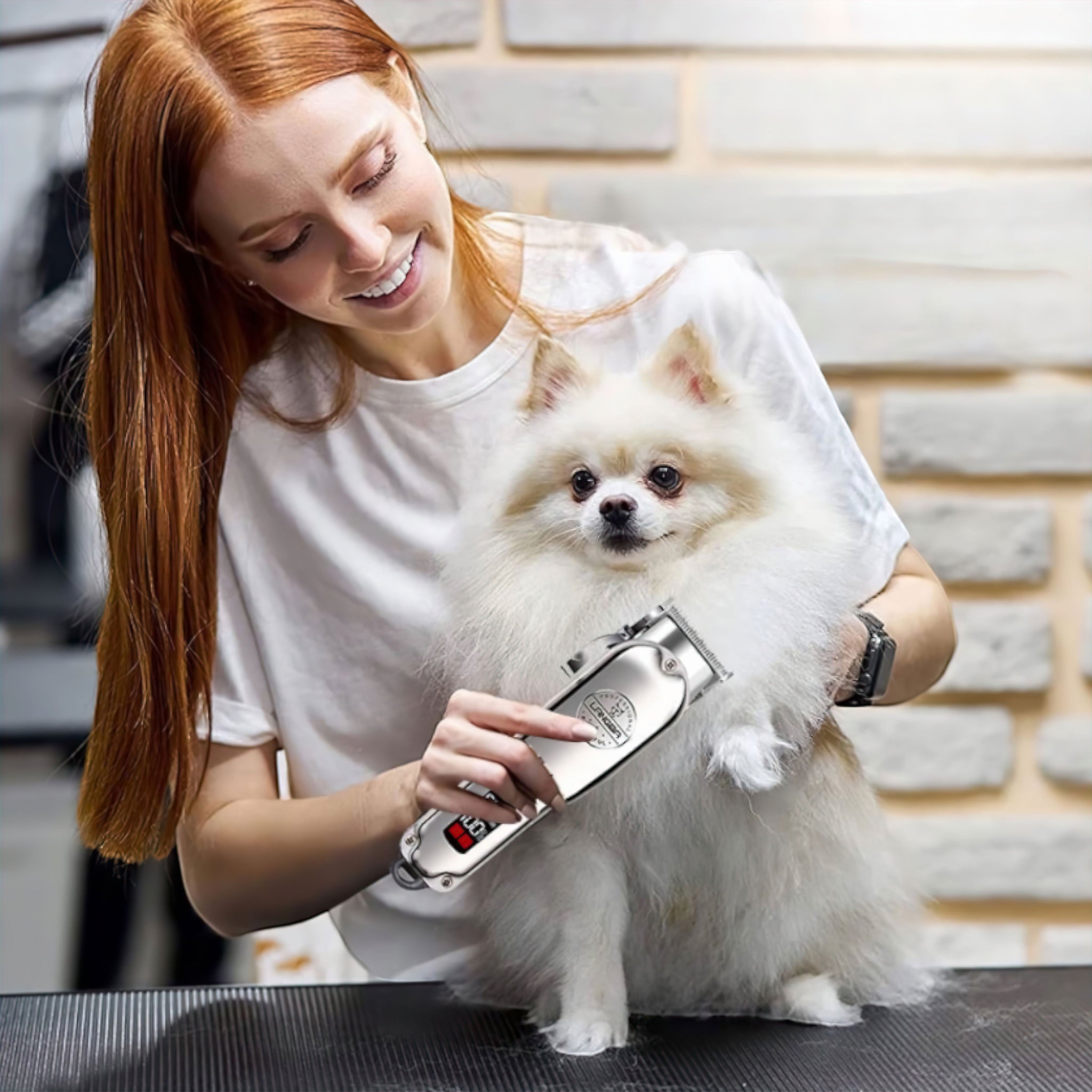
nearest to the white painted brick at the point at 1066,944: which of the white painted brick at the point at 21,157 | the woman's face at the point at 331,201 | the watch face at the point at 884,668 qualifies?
the watch face at the point at 884,668

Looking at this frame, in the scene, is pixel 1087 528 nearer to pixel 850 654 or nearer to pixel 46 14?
pixel 850 654

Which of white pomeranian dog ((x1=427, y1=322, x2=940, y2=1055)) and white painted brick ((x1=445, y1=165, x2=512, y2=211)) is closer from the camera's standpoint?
white pomeranian dog ((x1=427, y1=322, x2=940, y2=1055))

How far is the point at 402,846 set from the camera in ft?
2.67

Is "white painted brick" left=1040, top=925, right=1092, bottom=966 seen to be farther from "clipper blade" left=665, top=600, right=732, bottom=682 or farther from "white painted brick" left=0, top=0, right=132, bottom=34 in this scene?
"white painted brick" left=0, top=0, right=132, bottom=34

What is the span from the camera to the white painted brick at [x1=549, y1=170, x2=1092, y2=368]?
1.11m

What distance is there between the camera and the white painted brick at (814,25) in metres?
1.10

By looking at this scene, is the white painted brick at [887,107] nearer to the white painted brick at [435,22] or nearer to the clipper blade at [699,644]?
the white painted brick at [435,22]

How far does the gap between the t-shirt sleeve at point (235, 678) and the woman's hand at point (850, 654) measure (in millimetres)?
410

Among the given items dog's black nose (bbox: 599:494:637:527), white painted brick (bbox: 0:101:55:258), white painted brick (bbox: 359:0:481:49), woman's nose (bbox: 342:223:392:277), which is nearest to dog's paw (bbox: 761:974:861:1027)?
dog's black nose (bbox: 599:494:637:527)

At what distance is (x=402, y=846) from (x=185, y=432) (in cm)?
33

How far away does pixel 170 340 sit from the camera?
0.93m

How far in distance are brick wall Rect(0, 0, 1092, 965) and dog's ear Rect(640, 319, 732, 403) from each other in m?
0.27

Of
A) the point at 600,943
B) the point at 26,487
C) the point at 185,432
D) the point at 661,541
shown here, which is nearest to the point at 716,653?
the point at 661,541

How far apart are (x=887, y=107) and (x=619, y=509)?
0.50 metres
